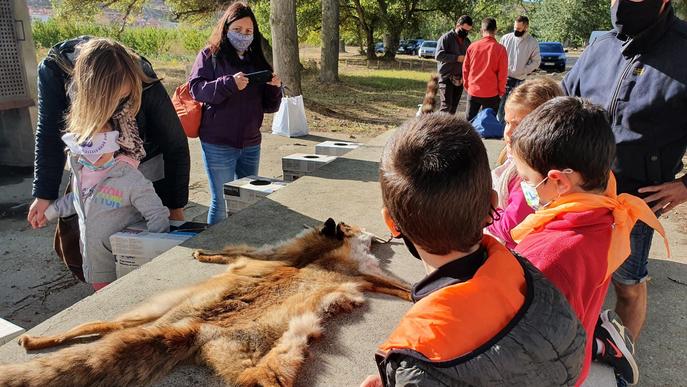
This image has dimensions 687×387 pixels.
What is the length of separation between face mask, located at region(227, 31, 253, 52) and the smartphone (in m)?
0.25

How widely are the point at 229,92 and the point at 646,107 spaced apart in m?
2.74

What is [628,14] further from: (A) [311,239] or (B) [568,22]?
(B) [568,22]

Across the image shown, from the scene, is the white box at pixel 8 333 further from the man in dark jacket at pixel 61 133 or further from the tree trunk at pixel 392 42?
the tree trunk at pixel 392 42

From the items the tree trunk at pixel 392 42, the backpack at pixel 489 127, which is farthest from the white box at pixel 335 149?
the tree trunk at pixel 392 42

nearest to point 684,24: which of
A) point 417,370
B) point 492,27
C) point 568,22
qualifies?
point 417,370

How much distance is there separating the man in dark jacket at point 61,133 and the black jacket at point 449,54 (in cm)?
715

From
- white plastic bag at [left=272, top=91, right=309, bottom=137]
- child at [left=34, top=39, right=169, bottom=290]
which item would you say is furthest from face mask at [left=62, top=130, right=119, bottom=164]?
white plastic bag at [left=272, top=91, right=309, bottom=137]

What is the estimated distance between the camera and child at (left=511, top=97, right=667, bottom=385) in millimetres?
1775

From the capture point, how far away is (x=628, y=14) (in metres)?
2.59

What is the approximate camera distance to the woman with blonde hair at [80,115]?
9.73ft

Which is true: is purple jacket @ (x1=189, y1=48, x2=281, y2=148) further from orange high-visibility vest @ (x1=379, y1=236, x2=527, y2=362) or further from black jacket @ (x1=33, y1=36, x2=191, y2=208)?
orange high-visibility vest @ (x1=379, y1=236, x2=527, y2=362)

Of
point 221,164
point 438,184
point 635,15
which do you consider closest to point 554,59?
point 221,164

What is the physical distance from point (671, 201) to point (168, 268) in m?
2.73

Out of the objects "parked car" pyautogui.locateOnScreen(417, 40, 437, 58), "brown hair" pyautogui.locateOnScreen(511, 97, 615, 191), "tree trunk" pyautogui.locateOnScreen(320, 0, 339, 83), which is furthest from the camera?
"parked car" pyautogui.locateOnScreen(417, 40, 437, 58)
